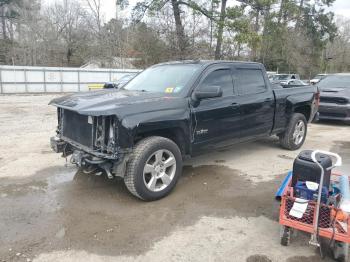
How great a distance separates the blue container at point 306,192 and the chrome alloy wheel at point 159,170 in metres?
1.67

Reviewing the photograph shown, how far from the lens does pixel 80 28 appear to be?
38094 millimetres

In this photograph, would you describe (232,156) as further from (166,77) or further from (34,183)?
(34,183)

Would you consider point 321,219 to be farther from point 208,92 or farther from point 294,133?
point 294,133

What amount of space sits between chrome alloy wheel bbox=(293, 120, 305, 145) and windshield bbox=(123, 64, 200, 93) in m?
3.11

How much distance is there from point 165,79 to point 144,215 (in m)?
2.24

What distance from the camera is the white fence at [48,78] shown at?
20297mm

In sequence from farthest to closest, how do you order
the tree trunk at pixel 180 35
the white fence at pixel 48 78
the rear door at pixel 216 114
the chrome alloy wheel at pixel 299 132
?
the tree trunk at pixel 180 35 < the white fence at pixel 48 78 < the chrome alloy wheel at pixel 299 132 < the rear door at pixel 216 114

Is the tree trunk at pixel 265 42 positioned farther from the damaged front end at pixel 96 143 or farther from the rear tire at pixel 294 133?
the damaged front end at pixel 96 143

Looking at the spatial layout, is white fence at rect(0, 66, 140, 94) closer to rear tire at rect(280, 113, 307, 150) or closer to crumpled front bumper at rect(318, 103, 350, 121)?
crumpled front bumper at rect(318, 103, 350, 121)

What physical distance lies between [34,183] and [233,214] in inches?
118

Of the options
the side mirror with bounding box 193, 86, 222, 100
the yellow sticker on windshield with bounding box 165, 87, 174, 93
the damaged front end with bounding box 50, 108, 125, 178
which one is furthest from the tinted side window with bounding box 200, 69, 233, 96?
the damaged front end with bounding box 50, 108, 125, 178

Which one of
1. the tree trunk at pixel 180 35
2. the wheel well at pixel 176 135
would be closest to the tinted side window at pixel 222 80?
the wheel well at pixel 176 135

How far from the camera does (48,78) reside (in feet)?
71.8

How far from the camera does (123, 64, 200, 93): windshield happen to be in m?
4.89
